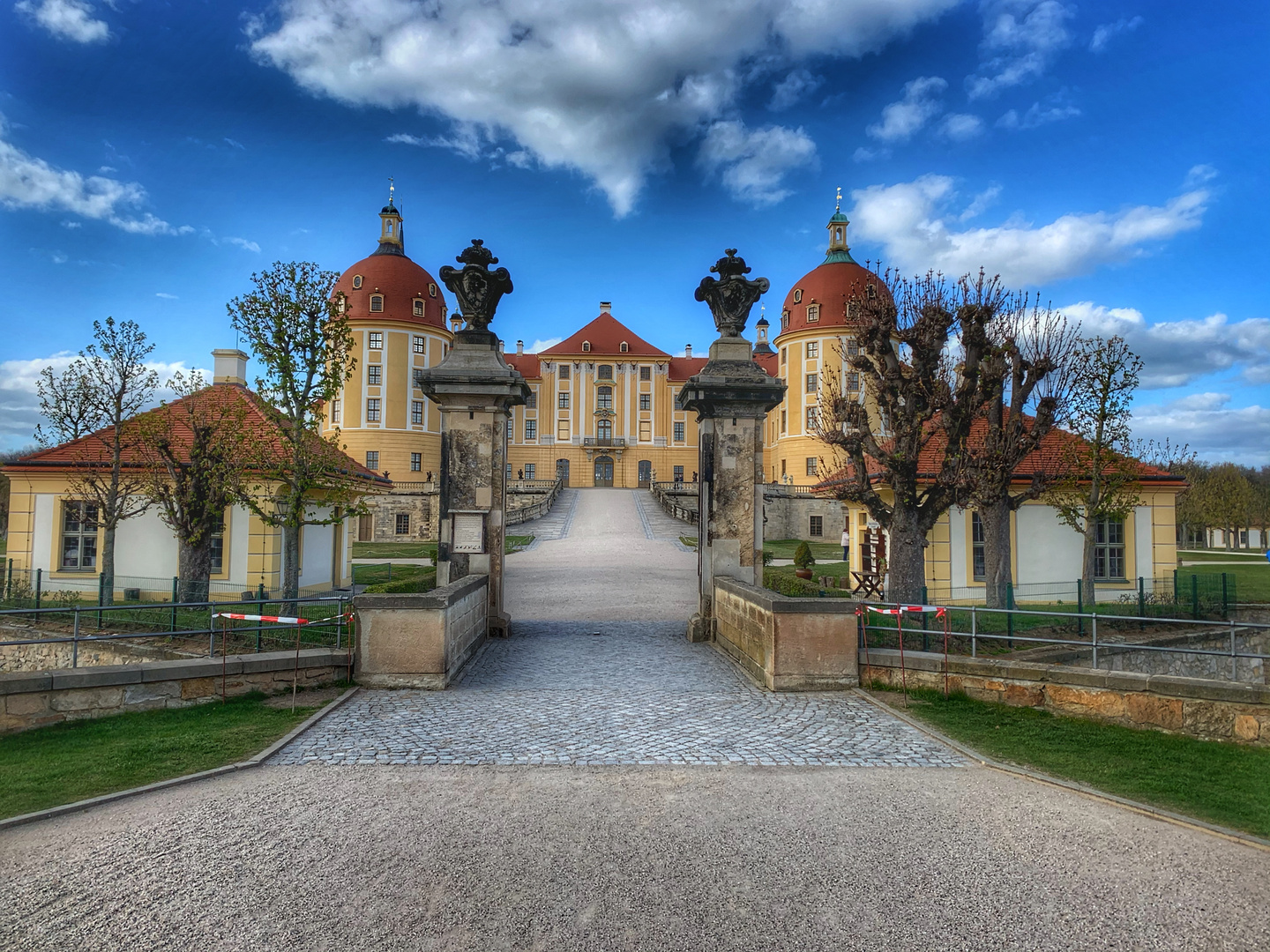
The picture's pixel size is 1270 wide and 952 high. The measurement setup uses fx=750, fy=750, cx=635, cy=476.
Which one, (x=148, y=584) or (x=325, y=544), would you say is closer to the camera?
(x=148, y=584)

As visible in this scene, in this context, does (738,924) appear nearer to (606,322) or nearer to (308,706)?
(308,706)

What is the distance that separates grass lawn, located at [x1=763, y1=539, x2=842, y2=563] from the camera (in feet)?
114

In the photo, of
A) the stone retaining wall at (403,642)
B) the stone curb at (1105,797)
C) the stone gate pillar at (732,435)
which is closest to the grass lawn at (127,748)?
the stone retaining wall at (403,642)

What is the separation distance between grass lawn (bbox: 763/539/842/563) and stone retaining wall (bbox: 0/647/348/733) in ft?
80.3

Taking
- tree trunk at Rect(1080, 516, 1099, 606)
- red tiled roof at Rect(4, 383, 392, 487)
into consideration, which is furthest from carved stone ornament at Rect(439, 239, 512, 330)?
tree trunk at Rect(1080, 516, 1099, 606)

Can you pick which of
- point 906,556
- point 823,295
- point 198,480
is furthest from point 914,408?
point 823,295

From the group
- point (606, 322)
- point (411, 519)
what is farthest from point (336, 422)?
point (606, 322)

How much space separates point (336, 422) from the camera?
51.3 meters

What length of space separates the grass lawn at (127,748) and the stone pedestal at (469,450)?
399cm

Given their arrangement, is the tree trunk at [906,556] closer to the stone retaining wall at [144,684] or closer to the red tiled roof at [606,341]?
the stone retaining wall at [144,684]

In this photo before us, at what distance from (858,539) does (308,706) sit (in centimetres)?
1755

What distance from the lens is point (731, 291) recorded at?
39.7 feet

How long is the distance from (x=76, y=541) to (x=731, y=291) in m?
18.8

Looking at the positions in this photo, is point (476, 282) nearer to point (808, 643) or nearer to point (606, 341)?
point (808, 643)
